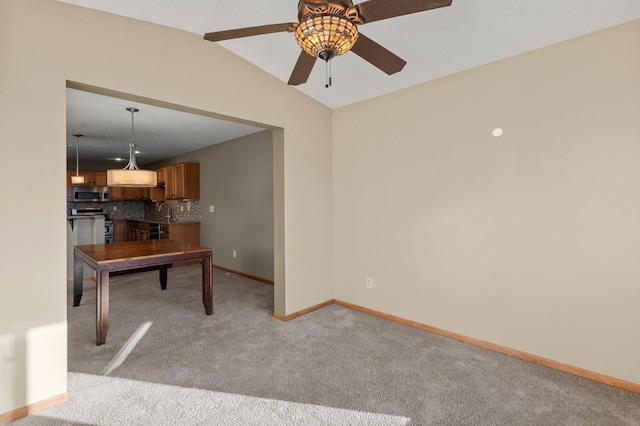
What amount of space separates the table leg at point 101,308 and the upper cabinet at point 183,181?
3.56 m

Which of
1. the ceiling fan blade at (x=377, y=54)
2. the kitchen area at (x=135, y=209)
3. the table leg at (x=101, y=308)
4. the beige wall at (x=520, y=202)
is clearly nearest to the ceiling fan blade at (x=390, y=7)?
the ceiling fan blade at (x=377, y=54)

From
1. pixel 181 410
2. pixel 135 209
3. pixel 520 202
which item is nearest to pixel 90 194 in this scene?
pixel 135 209

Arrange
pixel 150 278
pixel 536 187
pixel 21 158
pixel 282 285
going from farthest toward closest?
pixel 150 278 < pixel 282 285 < pixel 536 187 < pixel 21 158

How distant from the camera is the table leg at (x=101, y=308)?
8.57ft

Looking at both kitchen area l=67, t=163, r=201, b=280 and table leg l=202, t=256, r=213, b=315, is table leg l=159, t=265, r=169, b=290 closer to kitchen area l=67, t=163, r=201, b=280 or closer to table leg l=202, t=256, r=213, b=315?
table leg l=202, t=256, r=213, b=315

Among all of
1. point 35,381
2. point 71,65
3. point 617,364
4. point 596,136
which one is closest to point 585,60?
point 596,136

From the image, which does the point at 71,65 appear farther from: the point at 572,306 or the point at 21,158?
the point at 572,306

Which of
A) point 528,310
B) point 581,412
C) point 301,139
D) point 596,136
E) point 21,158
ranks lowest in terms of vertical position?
→ point 581,412

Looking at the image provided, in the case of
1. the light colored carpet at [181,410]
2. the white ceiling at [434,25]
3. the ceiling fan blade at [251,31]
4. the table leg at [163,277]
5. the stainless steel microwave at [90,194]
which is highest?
the white ceiling at [434,25]

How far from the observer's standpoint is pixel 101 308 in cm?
262

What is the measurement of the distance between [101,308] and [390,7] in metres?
3.04

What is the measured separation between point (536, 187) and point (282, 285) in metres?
2.41

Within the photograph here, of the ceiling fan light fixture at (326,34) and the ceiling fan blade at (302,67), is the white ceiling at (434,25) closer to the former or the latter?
the ceiling fan blade at (302,67)

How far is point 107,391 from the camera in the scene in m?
1.98
